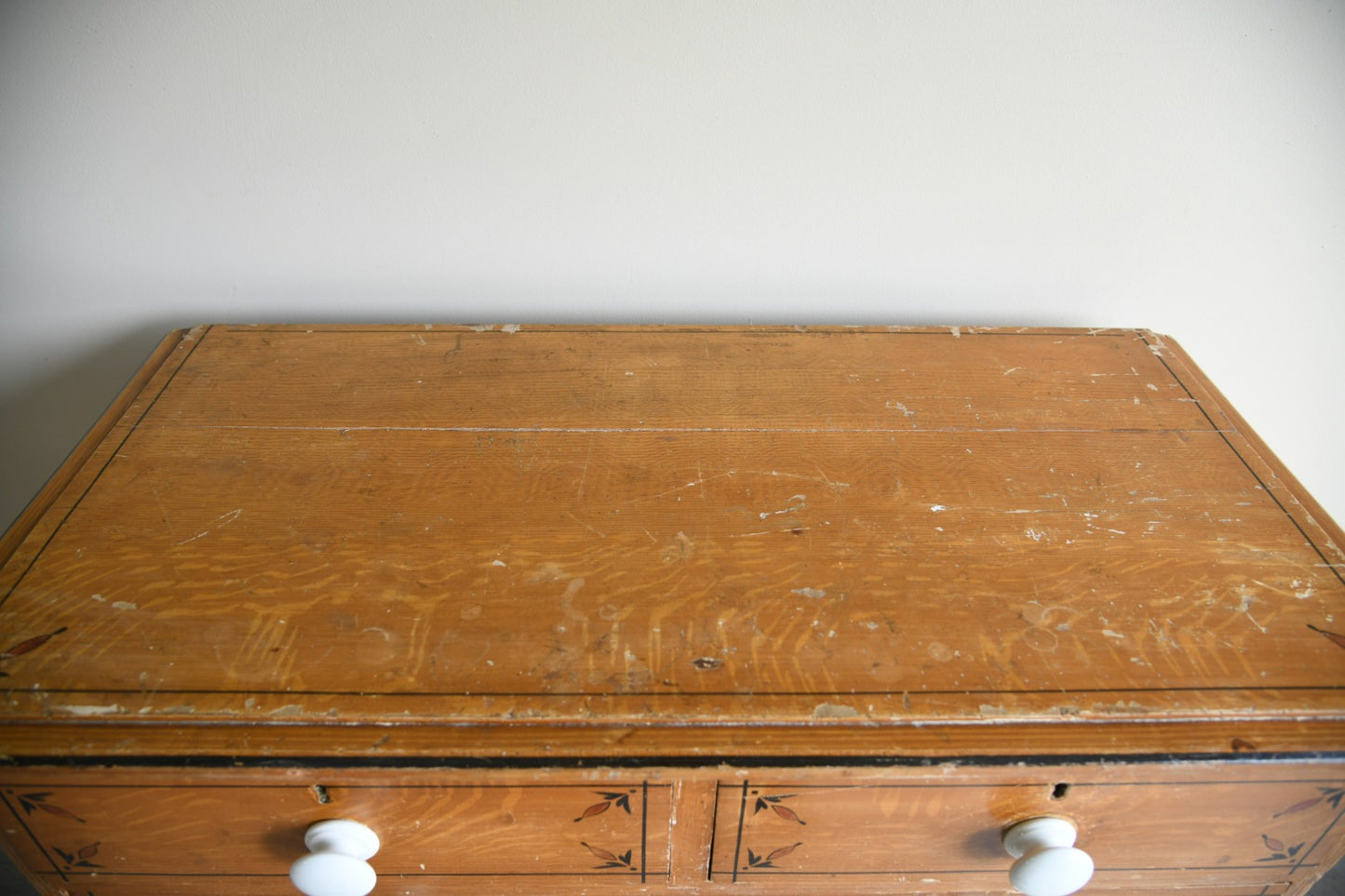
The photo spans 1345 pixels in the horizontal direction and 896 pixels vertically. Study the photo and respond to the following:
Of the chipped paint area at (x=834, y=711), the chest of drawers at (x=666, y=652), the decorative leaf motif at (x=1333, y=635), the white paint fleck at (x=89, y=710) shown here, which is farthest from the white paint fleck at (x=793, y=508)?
the white paint fleck at (x=89, y=710)

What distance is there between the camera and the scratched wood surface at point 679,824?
0.63m

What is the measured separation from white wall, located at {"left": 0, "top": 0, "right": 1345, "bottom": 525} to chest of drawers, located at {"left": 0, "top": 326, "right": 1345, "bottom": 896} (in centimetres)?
26

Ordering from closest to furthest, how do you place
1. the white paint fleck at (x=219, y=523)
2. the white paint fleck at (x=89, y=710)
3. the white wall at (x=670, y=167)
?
the white paint fleck at (x=89, y=710), the white paint fleck at (x=219, y=523), the white wall at (x=670, y=167)

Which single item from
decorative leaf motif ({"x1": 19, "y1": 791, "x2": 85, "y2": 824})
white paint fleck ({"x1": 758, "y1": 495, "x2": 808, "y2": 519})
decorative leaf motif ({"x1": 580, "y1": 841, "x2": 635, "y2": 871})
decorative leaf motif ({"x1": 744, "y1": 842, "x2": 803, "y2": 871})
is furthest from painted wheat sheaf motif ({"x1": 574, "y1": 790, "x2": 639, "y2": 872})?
decorative leaf motif ({"x1": 19, "y1": 791, "x2": 85, "y2": 824})

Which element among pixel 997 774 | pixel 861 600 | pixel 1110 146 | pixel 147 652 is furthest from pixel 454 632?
pixel 1110 146

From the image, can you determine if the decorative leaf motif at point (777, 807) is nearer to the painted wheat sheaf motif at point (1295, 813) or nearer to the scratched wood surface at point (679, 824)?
the scratched wood surface at point (679, 824)

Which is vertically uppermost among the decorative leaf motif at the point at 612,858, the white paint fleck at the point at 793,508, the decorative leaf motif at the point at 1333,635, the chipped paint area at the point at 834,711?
the white paint fleck at the point at 793,508

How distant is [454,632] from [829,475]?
0.41 meters

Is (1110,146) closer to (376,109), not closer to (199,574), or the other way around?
(376,109)

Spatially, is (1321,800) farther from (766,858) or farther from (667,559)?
(667,559)

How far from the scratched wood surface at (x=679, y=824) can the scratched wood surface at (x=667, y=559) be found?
0.14 ft

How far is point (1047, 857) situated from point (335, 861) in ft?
1.93

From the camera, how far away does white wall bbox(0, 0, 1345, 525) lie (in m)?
0.92

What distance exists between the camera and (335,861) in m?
0.64
